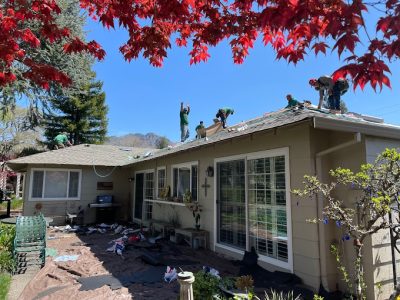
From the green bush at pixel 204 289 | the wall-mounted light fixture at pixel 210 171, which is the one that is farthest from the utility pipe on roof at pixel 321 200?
the wall-mounted light fixture at pixel 210 171

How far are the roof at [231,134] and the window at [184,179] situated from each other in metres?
0.62

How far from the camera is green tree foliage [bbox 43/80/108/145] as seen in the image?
27188 millimetres

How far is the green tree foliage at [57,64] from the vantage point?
13.1 m

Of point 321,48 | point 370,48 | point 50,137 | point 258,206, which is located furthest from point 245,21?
point 50,137

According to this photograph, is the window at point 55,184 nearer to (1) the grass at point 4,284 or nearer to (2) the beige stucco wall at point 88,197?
(2) the beige stucco wall at point 88,197

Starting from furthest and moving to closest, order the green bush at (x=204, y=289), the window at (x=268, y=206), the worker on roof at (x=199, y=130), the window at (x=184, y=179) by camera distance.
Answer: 1. the worker on roof at (x=199, y=130)
2. the window at (x=184, y=179)
3. the window at (x=268, y=206)
4. the green bush at (x=204, y=289)

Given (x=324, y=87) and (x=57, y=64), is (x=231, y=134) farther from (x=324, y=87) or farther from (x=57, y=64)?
(x=57, y=64)

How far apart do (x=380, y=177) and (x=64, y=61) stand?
14.6m

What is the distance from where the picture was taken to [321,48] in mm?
2965

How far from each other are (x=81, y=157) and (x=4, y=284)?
915 centimetres

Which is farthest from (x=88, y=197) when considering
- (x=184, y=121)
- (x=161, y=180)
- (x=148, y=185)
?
(x=184, y=121)

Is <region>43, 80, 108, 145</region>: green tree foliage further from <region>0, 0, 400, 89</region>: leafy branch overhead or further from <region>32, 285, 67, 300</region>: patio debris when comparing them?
<region>32, 285, 67, 300</region>: patio debris

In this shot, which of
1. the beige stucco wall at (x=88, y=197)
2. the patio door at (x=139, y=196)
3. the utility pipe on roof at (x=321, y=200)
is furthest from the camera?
the patio door at (x=139, y=196)

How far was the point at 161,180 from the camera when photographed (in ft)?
36.3
